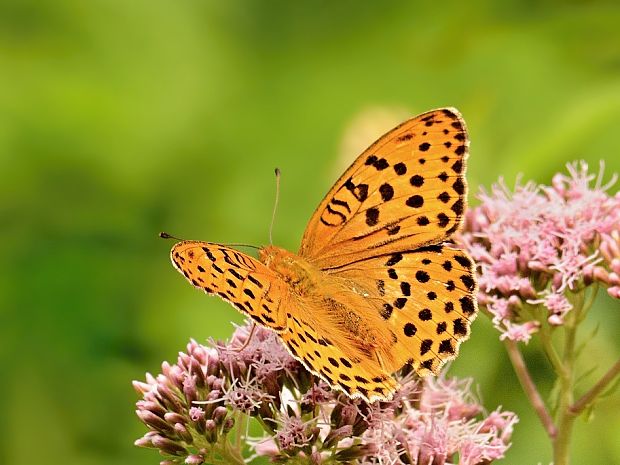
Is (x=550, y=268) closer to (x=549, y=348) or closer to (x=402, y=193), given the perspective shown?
(x=549, y=348)

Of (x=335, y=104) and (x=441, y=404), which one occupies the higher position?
(x=335, y=104)

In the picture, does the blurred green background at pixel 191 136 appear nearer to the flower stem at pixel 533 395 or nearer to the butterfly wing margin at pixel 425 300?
the flower stem at pixel 533 395

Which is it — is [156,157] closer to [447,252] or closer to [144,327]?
[144,327]

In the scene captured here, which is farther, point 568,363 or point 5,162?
point 5,162

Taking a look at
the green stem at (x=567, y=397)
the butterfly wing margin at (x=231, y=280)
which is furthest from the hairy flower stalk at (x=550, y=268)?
the butterfly wing margin at (x=231, y=280)

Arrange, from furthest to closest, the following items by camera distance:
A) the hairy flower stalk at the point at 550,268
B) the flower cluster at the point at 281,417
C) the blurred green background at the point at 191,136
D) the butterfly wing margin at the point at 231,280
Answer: the blurred green background at the point at 191,136 < the hairy flower stalk at the point at 550,268 < the flower cluster at the point at 281,417 < the butterfly wing margin at the point at 231,280

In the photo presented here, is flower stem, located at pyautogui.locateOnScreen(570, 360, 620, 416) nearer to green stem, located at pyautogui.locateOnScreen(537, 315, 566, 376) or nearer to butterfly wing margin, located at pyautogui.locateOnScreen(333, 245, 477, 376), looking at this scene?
green stem, located at pyautogui.locateOnScreen(537, 315, 566, 376)

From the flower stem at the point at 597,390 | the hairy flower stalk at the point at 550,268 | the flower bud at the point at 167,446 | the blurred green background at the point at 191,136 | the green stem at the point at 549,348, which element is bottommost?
the flower stem at the point at 597,390

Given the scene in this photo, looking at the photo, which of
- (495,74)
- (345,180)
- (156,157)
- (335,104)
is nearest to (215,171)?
(156,157)
